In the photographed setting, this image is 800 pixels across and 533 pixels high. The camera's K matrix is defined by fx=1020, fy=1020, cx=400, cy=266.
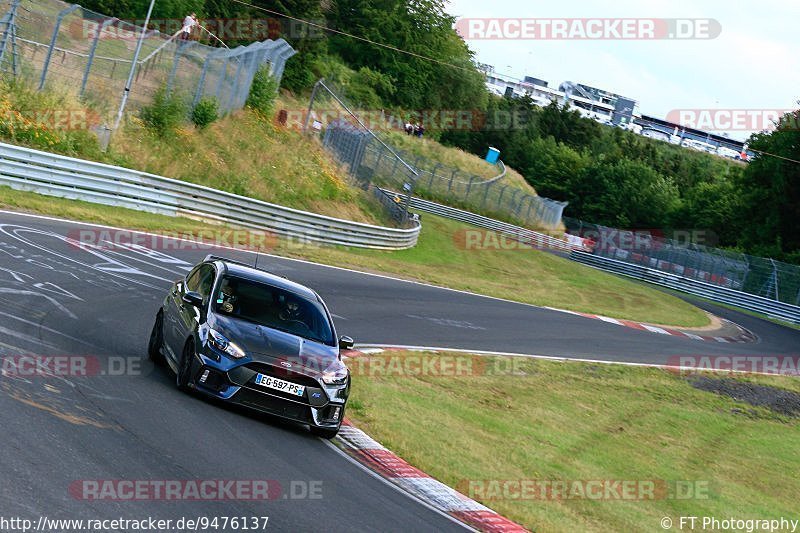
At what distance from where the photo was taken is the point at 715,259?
54.6 m

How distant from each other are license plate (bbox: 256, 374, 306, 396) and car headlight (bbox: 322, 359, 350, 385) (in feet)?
1.07

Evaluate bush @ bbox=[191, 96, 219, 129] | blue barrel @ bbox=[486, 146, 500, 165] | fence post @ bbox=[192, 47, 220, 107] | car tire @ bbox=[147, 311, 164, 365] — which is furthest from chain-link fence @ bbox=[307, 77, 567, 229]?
car tire @ bbox=[147, 311, 164, 365]

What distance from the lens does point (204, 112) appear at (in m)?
32.6

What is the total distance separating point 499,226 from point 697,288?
13.3 meters

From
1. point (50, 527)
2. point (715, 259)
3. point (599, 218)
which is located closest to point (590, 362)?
point (50, 527)

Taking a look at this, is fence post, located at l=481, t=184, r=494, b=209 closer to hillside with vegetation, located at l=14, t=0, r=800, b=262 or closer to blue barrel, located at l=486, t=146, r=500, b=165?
hillside with vegetation, located at l=14, t=0, r=800, b=262

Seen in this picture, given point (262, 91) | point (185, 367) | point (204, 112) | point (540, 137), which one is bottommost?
point (185, 367)

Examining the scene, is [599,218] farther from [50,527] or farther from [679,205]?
[50,527]

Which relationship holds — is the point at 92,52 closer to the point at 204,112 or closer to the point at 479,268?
the point at 204,112

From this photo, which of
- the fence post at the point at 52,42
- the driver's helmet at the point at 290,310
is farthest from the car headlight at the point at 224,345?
the fence post at the point at 52,42

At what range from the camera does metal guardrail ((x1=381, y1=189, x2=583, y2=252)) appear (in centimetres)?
5894

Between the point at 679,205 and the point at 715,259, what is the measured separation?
39957 mm

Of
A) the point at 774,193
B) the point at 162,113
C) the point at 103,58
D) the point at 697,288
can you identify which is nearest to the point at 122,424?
the point at 103,58

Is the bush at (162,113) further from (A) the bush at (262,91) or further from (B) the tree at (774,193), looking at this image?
(B) the tree at (774,193)
